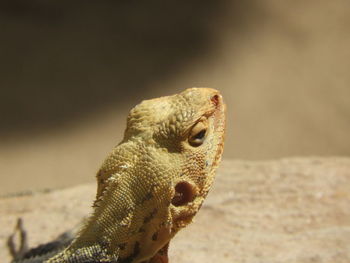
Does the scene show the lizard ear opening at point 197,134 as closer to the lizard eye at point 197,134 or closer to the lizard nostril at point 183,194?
the lizard eye at point 197,134

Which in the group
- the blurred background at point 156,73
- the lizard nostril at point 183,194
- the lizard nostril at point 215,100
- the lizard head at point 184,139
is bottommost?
the blurred background at point 156,73

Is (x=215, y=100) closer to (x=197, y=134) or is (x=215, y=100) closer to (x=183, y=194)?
(x=197, y=134)

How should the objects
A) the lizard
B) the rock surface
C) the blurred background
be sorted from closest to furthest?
the lizard, the rock surface, the blurred background

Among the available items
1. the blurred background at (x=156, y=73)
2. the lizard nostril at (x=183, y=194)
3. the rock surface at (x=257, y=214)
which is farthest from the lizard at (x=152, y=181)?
the blurred background at (x=156, y=73)

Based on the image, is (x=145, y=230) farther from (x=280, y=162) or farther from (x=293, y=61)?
(x=293, y=61)

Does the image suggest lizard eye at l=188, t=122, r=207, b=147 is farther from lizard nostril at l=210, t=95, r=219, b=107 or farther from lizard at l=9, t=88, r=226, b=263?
lizard nostril at l=210, t=95, r=219, b=107

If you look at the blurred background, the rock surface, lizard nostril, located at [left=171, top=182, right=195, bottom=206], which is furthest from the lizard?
the blurred background

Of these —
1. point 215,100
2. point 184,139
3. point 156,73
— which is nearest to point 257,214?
point 215,100

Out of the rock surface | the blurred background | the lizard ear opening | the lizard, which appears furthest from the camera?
the blurred background
